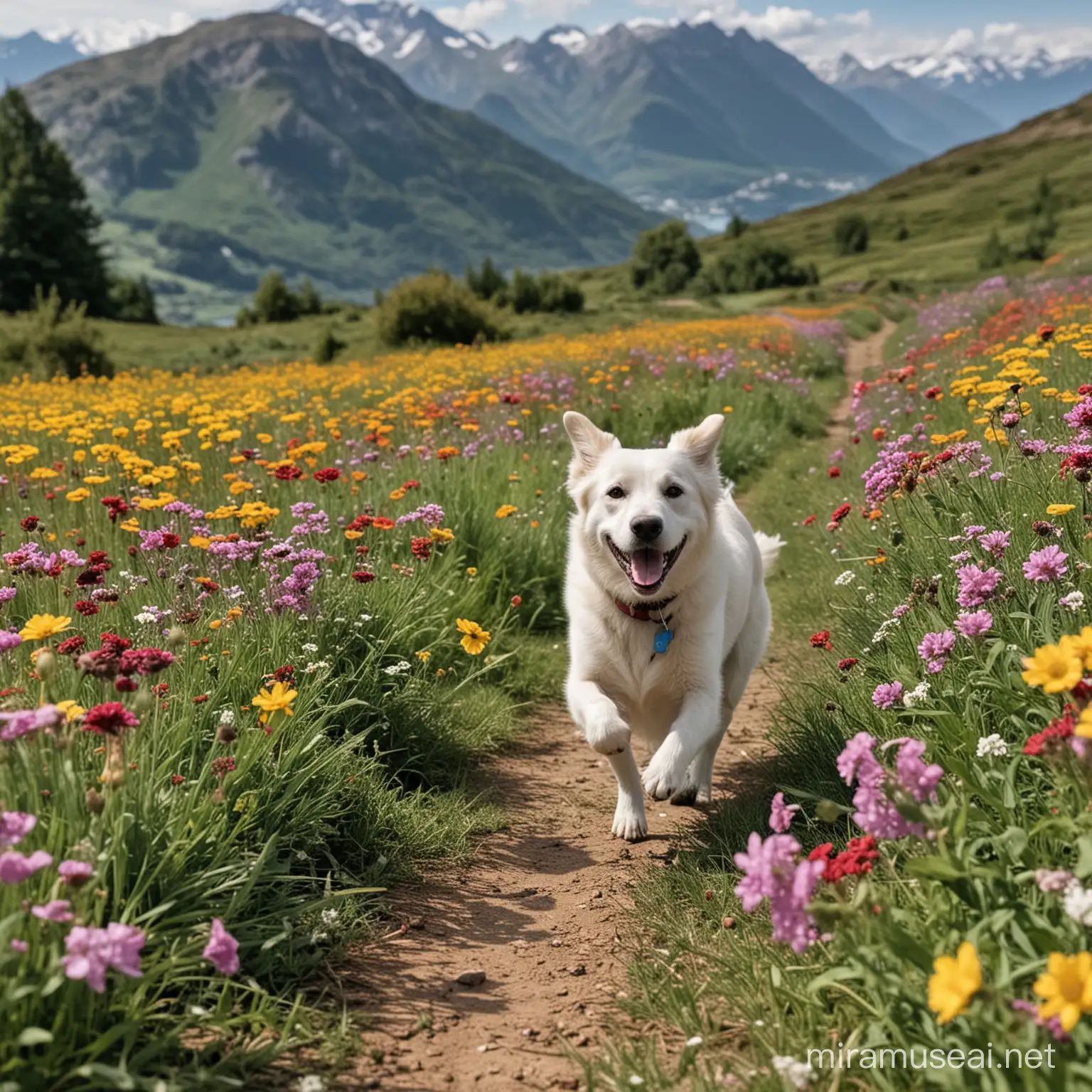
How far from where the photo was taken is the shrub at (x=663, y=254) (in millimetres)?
96125

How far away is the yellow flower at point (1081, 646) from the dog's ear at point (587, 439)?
2913mm

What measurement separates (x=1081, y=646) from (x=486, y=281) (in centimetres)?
7305

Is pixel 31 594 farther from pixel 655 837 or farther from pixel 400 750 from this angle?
pixel 655 837

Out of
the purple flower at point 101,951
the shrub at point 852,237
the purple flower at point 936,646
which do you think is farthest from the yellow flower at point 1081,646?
the shrub at point 852,237

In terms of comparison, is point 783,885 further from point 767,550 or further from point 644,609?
point 767,550

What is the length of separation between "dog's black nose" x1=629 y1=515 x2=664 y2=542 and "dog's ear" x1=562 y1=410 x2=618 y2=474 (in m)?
0.78

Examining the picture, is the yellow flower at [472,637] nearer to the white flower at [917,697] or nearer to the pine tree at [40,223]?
the white flower at [917,697]

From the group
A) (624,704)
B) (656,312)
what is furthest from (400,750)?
(656,312)

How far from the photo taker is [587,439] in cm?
491

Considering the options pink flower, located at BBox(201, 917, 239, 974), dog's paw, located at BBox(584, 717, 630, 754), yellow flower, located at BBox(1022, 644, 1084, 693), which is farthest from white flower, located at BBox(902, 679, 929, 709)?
pink flower, located at BBox(201, 917, 239, 974)

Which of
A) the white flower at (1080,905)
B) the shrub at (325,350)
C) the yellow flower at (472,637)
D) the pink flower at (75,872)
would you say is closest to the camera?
the white flower at (1080,905)

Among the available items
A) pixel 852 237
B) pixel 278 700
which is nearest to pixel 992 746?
pixel 278 700

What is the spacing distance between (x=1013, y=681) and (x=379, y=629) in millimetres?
3064

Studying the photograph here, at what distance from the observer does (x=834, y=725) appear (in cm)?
411
